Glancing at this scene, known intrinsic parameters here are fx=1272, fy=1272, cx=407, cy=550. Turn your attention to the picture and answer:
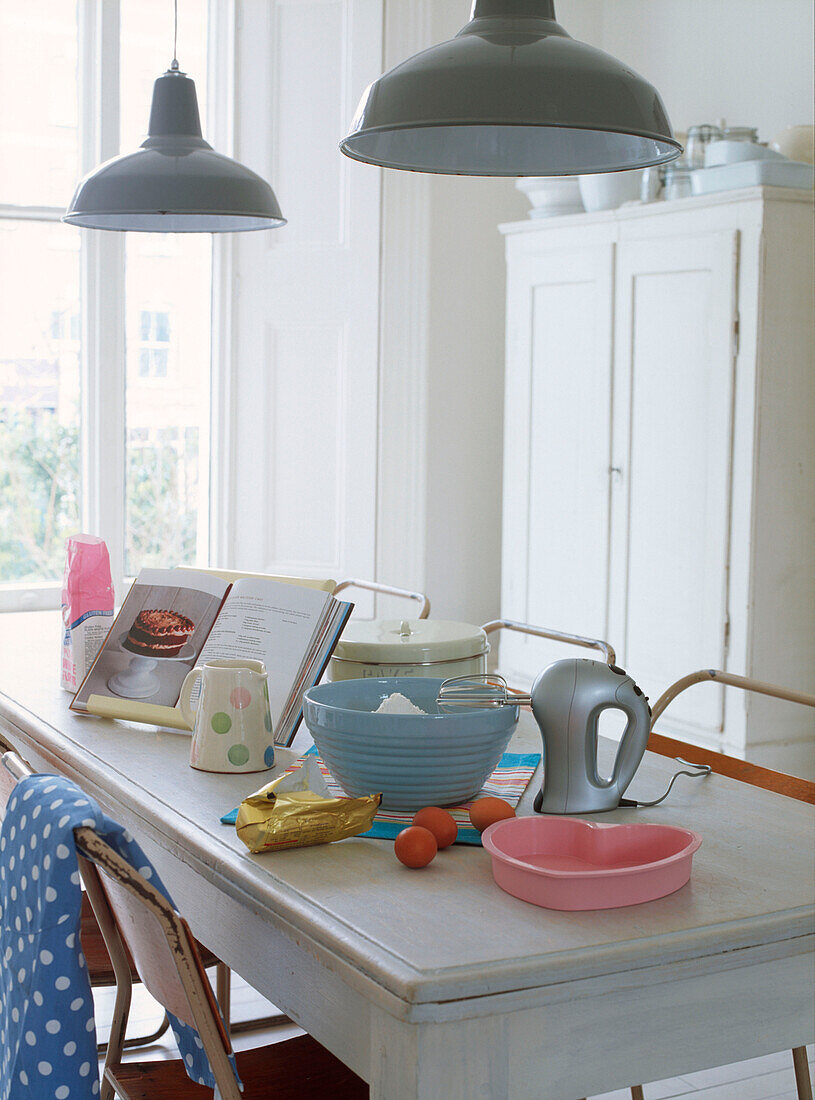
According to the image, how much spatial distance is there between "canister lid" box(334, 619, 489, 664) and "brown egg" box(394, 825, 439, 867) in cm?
51

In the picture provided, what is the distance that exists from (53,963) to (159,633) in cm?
83

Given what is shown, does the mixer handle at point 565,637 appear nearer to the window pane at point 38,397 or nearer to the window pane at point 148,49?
the window pane at point 38,397

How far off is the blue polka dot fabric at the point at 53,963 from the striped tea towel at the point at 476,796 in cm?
24

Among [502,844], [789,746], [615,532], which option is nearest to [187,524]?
[615,532]

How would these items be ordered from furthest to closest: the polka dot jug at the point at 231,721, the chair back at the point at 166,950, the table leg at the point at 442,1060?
the polka dot jug at the point at 231,721 → the chair back at the point at 166,950 → the table leg at the point at 442,1060

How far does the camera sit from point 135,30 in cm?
390

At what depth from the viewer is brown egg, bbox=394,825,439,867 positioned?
1.23 metres

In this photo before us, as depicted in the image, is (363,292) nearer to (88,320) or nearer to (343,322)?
(343,322)

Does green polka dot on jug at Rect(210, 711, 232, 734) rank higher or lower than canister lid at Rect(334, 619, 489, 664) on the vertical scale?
lower

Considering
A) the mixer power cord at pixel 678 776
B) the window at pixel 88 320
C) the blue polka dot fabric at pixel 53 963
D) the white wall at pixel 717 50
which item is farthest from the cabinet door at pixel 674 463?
the blue polka dot fabric at pixel 53 963

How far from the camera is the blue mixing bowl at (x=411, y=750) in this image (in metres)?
1.34

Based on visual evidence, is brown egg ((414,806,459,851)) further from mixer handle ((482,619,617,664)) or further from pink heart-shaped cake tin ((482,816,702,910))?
mixer handle ((482,619,617,664))

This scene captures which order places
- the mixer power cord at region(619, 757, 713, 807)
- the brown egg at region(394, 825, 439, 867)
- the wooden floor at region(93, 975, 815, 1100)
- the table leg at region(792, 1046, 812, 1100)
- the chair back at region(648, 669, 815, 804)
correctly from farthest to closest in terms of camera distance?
the wooden floor at region(93, 975, 815, 1100) → the table leg at region(792, 1046, 812, 1100) → the chair back at region(648, 669, 815, 804) → the mixer power cord at region(619, 757, 713, 807) → the brown egg at region(394, 825, 439, 867)

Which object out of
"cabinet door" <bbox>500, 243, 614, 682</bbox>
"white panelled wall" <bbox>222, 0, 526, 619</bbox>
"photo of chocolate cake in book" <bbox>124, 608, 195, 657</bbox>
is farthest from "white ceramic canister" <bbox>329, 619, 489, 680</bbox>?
"white panelled wall" <bbox>222, 0, 526, 619</bbox>
